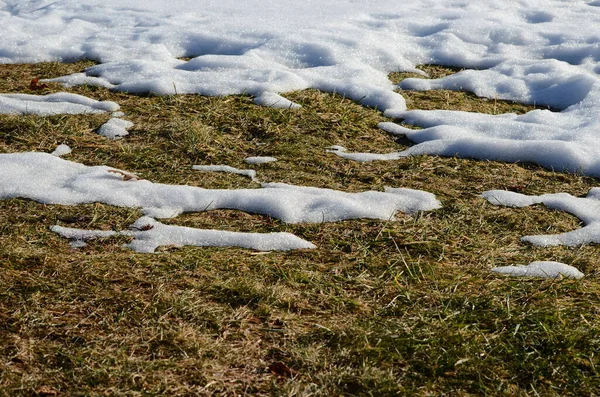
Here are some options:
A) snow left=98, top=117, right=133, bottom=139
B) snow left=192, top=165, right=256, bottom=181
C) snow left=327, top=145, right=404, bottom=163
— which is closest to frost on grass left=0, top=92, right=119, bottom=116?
snow left=98, top=117, right=133, bottom=139

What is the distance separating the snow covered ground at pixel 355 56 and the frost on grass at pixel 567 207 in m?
0.42

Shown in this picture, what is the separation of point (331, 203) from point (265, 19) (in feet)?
12.9

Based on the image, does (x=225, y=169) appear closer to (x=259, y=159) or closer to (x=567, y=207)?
(x=259, y=159)

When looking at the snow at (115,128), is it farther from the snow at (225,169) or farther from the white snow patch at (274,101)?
the white snow patch at (274,101)

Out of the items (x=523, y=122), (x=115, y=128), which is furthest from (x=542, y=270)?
(x=115, y=128)

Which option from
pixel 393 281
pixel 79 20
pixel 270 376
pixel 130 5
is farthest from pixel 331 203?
pixel 130 5

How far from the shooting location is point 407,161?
4227mm

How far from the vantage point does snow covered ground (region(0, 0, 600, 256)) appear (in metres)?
4.45

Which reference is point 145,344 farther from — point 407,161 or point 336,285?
point 407,161

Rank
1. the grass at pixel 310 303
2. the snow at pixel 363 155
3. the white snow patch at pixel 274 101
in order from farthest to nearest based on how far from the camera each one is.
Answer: the white snow patch at pixel 274 101 → the snow at pixel 363 155 → the grass at pixel 310 303

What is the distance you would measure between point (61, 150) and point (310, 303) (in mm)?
2164

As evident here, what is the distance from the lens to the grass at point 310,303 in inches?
90.7

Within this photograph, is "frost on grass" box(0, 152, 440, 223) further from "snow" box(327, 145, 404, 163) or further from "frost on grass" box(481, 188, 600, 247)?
"snow" box(327, 145, 404, 163)

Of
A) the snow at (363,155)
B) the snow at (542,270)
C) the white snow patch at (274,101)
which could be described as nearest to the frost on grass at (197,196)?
the snow at (363,155)
